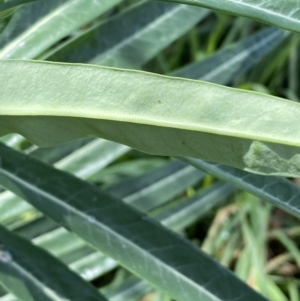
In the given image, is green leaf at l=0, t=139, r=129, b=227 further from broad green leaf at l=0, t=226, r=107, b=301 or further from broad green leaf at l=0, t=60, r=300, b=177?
broad green leaf at l=0, t=60, r=300, b=177

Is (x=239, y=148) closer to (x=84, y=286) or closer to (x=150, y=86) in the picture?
(x=150, y=86)

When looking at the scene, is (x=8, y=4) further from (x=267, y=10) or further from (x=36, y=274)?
A: (x=36, y=274)

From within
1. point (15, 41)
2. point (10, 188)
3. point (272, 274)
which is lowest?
point (272, 274)

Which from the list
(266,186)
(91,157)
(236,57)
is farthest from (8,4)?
(236,57)

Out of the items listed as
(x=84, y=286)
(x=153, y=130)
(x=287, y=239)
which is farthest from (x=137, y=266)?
(x=287, y=239)

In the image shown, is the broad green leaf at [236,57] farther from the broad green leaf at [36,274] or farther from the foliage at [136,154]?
the broad green leaf at [36,274]

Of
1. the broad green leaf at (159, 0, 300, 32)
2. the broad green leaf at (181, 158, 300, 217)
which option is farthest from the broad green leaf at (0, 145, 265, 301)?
the broad green leaf at (159, 0, 300, 32)
